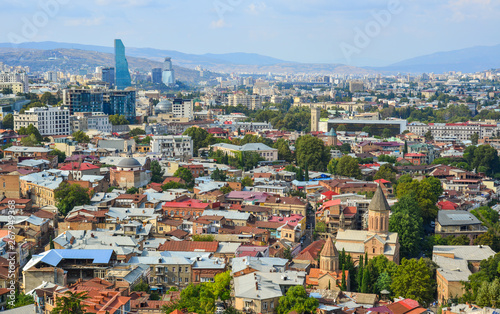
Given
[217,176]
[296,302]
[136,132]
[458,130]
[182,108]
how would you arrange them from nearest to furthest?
[296,302] < [217,176] < [136,132] < [458,130] < [182,108]

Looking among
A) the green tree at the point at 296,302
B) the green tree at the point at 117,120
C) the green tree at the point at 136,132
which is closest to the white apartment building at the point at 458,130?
the green tree at the point at 136,132

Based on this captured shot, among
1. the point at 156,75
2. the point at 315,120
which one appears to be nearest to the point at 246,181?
the point at 315,120

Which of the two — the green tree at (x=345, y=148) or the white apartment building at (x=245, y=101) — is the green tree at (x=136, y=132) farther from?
the white apartment building at (x=245, y=101)

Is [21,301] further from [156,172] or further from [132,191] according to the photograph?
[156,172]

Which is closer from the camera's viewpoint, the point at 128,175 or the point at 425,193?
the point at 425,193

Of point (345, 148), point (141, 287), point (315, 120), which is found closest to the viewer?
point (141, 287)

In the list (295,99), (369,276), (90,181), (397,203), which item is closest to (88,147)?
(90,181)

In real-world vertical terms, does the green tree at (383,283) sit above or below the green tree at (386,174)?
below
